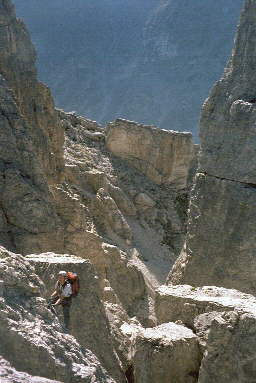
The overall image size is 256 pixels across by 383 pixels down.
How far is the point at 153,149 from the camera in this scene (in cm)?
3131

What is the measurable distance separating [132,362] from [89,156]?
2063 cm

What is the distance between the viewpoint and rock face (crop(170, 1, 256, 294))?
11.6m

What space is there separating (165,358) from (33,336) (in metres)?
2.33

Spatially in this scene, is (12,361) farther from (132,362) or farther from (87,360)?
(132,362)

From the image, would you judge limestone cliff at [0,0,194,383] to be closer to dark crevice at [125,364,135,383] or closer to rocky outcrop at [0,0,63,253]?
rocky outcrop at [0,0,63,253]

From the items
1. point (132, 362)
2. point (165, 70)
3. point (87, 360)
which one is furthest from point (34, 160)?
point (165, 70)

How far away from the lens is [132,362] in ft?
25.8

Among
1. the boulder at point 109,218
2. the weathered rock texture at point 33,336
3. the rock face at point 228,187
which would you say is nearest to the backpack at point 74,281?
the weathered rock texture at point 33,336

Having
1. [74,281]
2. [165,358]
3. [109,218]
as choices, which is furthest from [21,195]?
[109,218]

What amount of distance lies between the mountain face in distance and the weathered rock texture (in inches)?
2339

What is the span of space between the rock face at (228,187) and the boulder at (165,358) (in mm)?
4090

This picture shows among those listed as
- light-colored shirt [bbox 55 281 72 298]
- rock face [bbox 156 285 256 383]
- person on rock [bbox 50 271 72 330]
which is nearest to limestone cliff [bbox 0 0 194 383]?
→ person on rock [bbox 50 271 72 330]

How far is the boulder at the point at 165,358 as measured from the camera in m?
7.30

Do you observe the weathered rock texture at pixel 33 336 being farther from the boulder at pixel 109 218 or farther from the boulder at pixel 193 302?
the boulder at pixel 109 218
